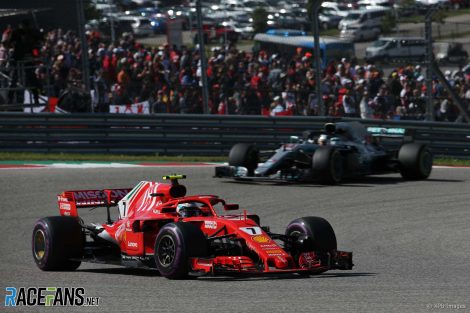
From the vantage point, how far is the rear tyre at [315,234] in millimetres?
10234

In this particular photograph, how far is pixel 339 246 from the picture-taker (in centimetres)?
1277

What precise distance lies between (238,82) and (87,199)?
10.4 metres

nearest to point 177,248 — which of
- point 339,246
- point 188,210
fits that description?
point 188,210

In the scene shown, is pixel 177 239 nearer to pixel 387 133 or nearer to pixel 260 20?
pixel 387 133

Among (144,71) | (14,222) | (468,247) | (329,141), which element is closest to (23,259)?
(14,222)

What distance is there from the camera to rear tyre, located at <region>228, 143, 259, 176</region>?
1877 centimetres

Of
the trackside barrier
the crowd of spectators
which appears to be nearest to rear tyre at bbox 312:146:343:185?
the crowd of spectators

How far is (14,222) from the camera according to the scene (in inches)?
580

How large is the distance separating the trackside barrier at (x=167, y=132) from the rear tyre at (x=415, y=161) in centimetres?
218

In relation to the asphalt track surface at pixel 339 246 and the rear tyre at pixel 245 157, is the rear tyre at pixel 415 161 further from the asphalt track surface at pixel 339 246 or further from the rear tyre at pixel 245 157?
the rear tyre at pixel 245 157

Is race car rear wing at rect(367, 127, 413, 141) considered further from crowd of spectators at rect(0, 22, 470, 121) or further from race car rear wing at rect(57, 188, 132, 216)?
race car rear wing at rect(57, 188, 132, 216)

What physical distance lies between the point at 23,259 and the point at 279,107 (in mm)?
10928

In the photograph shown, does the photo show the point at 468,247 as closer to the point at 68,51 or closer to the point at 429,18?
the point at 429,18

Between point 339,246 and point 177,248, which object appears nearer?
point 177,248
